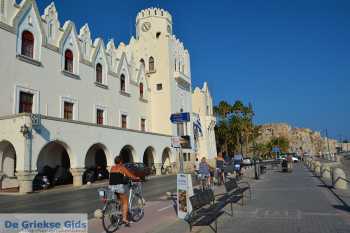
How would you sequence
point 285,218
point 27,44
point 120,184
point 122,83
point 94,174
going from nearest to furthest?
point 120,184 → point 285,218 → point 27,44 → point 94,174 → point 122,83

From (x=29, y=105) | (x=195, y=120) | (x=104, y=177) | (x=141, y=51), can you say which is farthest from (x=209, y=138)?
(x=29, y=105)

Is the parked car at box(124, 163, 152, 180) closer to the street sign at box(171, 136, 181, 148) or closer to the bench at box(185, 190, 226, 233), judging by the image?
the street sign at box(171, 136, 181, 148)

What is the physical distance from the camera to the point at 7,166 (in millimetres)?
22062

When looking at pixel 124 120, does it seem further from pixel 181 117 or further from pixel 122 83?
pixel 181 117

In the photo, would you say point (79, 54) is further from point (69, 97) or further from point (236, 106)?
point (236, 106)

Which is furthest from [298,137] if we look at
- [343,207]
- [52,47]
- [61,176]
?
[343,207]

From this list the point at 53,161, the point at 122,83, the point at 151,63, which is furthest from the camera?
the point at 151,63


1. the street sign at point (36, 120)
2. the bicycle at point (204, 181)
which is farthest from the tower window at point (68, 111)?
the bicycle at point (204, 181)

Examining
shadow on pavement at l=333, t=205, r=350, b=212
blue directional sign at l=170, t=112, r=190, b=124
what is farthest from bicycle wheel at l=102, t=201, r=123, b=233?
shadow on pavement at l=333, t=205, r=350, b=212

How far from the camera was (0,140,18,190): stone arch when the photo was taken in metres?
21.5

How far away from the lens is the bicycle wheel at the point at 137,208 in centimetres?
927

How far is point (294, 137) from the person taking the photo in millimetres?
178875

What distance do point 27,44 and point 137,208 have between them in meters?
20.0

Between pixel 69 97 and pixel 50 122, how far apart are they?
698cm
